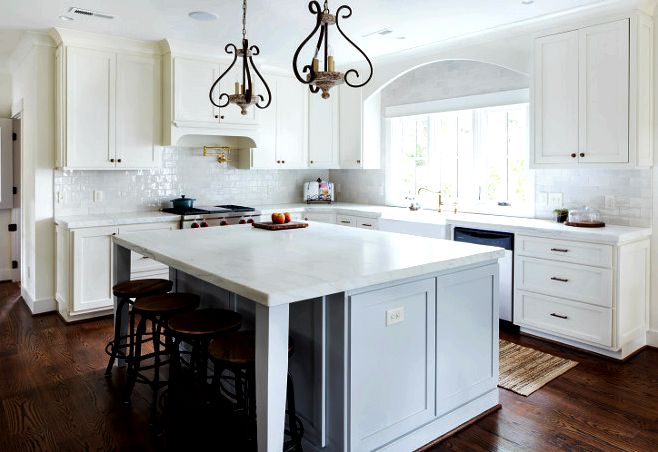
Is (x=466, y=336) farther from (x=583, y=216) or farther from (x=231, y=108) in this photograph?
(x=231, y=108)

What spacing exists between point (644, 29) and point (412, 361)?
9.95ft

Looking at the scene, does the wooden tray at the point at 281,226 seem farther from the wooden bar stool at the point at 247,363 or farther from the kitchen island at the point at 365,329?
the wooden bar stool at the point at 247,363

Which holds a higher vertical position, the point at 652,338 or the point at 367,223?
the point at 367,223

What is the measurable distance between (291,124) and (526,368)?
12.7ft

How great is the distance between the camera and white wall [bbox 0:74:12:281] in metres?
6.25

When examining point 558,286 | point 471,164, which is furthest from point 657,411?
point 471,164

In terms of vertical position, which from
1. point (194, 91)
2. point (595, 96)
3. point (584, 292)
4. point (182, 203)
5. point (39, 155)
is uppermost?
point (194, 91)

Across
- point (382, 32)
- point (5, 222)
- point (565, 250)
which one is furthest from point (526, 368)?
point (5, 222)

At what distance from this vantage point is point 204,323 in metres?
2.53

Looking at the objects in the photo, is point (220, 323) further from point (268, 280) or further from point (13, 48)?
point (13, 48)

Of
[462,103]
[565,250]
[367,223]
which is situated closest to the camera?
[565,250]

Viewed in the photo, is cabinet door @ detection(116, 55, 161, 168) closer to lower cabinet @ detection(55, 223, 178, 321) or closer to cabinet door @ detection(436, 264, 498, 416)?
lower cabinet @ detection(55, 223, 178, 321)

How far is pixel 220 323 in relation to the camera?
A: 2.54 m

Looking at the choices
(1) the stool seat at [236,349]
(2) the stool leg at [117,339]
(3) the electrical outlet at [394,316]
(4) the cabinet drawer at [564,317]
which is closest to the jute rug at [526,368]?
(4) the cabinet drawer at [564,317]
